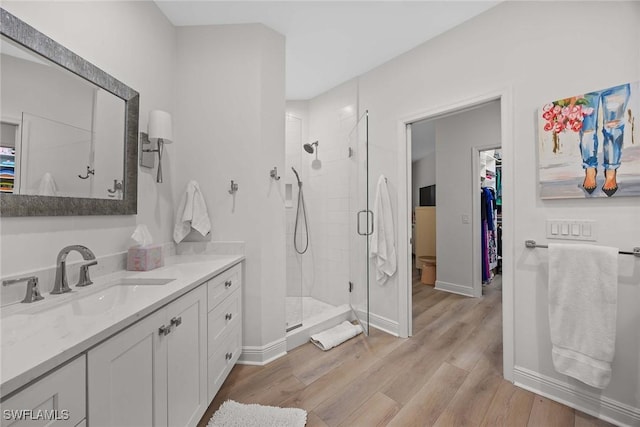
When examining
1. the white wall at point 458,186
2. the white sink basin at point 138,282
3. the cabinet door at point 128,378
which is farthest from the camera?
the white wall at point 458,186

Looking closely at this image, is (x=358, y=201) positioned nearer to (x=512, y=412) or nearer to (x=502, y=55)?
(x=502, y=55)

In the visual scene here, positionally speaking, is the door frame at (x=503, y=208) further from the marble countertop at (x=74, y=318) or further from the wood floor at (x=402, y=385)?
the marble countertop at (x=74, y=318)

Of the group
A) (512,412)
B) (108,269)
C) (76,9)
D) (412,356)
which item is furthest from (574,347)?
(76,9)

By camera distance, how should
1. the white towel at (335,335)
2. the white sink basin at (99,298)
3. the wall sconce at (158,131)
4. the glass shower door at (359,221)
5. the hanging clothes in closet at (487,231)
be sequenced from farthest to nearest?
the hanging clothes in closet at (487,231) → the glass shower door at (359,221) → the white towel at (335,335) → the wall sconce at (158,131) → the white sink basin at (99,298)

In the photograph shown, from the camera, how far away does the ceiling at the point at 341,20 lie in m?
1.92

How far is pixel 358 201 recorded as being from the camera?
2699mm

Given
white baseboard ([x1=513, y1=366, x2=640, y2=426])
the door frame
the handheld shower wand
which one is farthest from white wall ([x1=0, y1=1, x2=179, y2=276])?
white baseboard ([x1=513, y1=366, x2=640, y2=426])

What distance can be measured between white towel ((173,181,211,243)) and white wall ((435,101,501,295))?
3.28 m

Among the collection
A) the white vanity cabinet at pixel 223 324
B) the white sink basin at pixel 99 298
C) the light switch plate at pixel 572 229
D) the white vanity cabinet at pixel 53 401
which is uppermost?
the light switch plate at pixel 572 229

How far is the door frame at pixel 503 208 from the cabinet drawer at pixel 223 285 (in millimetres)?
1473

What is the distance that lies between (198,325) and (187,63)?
198cm

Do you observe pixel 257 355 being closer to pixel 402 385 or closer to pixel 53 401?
pixel 402 385

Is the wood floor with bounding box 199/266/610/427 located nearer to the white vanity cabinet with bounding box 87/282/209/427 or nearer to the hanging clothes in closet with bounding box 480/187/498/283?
the white vanity cabinet with bounding box 87/282/209/427

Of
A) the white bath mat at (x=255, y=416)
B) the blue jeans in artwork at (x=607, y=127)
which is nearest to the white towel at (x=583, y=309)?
the blue jeans in artwork at (x=607, y=127)
